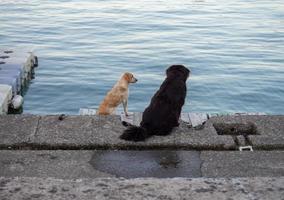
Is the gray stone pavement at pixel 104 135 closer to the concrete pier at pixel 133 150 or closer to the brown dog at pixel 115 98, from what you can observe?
the concrete pier at pixel 133 150

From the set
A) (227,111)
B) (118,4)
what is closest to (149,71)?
(227,111)

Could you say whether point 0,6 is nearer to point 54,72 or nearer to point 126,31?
point 126,31

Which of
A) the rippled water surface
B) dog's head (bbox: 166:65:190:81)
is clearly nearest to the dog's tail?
dog's head (bbox: 166:65:190:81)

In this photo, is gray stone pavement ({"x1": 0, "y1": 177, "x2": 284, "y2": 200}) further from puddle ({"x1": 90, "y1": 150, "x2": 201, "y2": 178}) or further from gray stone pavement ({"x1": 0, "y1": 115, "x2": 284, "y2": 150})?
gray stone pavement ({"x1": 0, "y1": 115, "x2": 284, "y2": 150})

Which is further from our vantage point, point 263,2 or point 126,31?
point 263,2

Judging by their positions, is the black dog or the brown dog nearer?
the black dog

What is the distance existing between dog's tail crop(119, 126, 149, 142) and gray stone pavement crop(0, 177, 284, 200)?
2.41 m

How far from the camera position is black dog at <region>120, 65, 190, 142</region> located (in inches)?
246

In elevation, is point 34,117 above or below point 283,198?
below

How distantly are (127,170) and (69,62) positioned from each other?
512 inches

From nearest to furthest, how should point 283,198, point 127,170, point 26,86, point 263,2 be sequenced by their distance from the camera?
1. point 283,198
2. point 127,170
3. point 26,86
4. point 263,2

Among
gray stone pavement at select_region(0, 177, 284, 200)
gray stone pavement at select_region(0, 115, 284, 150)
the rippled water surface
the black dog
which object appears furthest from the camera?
the rippled water surface

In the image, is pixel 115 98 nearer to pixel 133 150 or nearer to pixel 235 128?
pixel 235 128

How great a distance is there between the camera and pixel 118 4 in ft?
104
